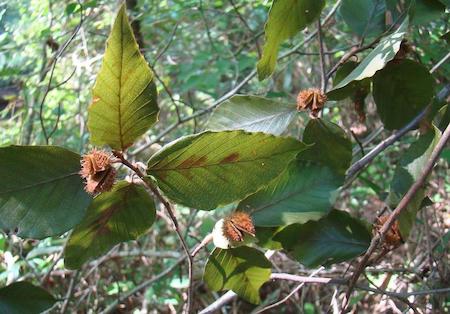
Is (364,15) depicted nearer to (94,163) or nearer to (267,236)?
(267,236)

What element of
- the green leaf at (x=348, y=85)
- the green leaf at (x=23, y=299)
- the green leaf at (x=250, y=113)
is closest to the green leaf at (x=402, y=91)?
A: the green leaf at (x=348, y=85)

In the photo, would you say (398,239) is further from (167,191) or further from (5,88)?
(5,88)

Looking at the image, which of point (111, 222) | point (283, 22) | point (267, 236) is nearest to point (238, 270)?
point (267, 236)

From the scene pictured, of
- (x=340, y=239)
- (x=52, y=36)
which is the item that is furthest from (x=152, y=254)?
(x=340, y=239)

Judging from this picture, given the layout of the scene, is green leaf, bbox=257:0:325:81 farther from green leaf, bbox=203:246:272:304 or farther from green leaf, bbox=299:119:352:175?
green leaf, bbox=203:246:272:304

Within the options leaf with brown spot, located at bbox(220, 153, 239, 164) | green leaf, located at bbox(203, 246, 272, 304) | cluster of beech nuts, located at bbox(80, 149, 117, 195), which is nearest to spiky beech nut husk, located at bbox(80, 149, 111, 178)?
cluster of beech nuts, located at bbox(80, 149, 117, 195)

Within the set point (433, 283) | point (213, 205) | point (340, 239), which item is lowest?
point (433, 283)
